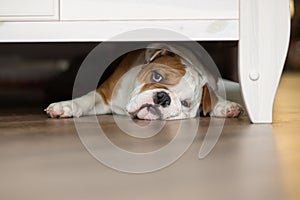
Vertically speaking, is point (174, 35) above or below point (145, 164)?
above

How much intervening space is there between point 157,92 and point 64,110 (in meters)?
0.25

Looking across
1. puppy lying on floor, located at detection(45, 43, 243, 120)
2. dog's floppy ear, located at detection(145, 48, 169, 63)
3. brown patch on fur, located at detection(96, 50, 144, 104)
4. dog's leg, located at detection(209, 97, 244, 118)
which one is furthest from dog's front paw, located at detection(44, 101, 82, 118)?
dog's leg, located at detection(209, 97, 244, 118)

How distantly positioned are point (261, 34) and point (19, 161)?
68 cm

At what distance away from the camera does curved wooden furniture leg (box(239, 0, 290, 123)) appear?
4.42 feet

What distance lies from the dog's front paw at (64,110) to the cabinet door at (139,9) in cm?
29

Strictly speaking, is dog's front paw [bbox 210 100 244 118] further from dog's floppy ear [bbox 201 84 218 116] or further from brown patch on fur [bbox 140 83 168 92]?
brown patch on fur [bbox 140 83 168 92]

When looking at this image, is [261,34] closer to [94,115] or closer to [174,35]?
[174,35]

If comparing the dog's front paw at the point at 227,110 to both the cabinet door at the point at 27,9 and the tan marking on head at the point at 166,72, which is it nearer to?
the tan marking on head at the point at 166,72

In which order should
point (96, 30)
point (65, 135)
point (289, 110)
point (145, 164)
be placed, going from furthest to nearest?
1. point (289, 110)
2. point (96, 30)
3. point (65, 135)
4. point (145, 164)

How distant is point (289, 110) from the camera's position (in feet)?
5.81

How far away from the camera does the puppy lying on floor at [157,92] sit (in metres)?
1.53

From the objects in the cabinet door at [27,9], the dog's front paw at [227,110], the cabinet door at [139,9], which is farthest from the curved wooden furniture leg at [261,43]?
the cabinet door at [27,9]

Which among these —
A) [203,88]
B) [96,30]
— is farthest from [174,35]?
[203,88]

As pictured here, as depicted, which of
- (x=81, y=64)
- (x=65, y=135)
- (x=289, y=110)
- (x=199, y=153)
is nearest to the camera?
(x=199, y=153)
